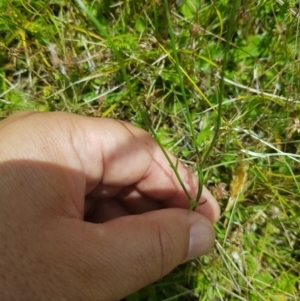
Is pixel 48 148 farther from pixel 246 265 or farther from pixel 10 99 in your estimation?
pixel 246 265

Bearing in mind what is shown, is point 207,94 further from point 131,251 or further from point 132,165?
point 131,251

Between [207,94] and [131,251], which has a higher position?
[207,94]

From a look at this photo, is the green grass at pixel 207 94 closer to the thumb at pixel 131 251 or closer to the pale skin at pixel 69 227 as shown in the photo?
the pale skin at pixel 69 227

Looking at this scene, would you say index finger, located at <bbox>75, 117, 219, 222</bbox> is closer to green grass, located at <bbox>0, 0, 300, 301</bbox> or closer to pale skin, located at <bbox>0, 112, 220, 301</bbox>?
pale skin, located at <bbox>0, 112, 220, 301</bbox>

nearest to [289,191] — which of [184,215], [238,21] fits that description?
[184,215]

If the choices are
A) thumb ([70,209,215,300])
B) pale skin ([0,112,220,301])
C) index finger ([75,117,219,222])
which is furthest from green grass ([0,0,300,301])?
thumb ([70,209,215,300])

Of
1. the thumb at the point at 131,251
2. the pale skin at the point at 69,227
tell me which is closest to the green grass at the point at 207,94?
the pale skin at the point at 69,227

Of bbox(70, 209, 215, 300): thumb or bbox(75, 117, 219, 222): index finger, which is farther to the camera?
bbox(75, 117, 219, 222): index finger

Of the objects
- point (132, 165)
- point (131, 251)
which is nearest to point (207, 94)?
point (132, 165)
